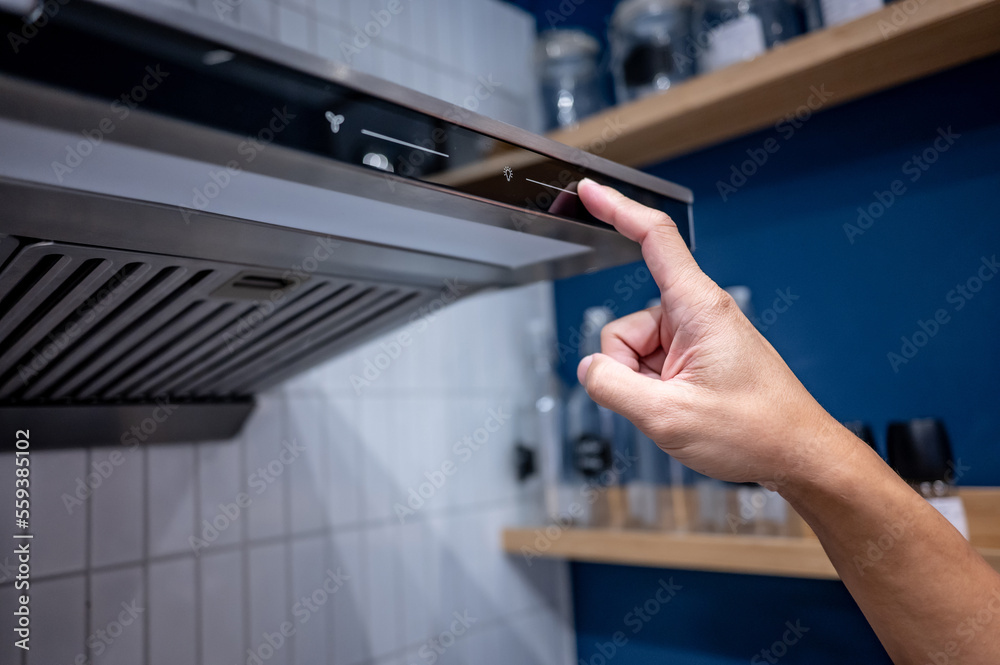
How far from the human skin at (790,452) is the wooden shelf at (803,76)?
0.60 metres

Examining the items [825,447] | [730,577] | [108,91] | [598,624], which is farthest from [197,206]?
[598,624]

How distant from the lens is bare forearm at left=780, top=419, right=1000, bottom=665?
2.35 feet

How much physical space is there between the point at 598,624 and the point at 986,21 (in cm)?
132

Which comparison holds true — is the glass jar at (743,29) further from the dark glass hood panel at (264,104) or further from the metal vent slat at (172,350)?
the metal vent slat at (172,350)

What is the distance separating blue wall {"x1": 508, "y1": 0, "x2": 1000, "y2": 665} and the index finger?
714mm

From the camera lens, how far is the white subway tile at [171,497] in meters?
0.96

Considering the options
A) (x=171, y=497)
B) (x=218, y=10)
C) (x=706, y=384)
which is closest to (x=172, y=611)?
(x=171, y=497)

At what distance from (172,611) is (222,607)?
0.25 ft

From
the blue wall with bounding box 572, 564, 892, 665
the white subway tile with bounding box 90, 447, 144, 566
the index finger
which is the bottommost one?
the blue wall with bounding box 572, 564, 892, 665

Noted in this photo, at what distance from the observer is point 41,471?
2.81ft

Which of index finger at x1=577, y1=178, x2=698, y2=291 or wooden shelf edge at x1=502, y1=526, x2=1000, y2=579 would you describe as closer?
index finger at x1=577, y1=178, x2=698, y2=291

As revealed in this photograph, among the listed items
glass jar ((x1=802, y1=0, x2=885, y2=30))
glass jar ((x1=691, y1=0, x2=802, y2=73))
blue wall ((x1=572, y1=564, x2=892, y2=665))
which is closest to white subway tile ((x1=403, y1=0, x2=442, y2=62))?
glass jar ((x1=691, y1=0, x2=802, y2=73))

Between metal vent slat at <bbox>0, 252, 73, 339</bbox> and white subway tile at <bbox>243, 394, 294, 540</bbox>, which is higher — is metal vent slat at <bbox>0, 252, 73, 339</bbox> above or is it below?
above

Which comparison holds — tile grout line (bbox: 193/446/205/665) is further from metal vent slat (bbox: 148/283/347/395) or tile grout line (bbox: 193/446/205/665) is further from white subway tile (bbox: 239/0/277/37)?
white subway tile (bbox: 239/0/277/37)
